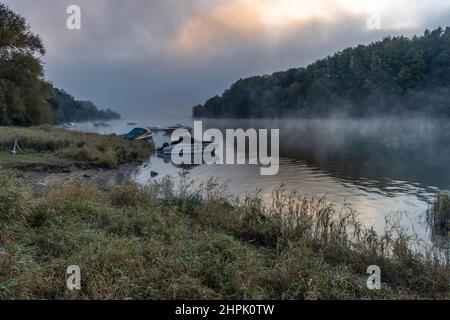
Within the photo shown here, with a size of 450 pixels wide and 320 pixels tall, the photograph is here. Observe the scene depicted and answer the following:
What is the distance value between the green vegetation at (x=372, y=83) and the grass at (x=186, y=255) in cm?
8105

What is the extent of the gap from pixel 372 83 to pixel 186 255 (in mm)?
103751

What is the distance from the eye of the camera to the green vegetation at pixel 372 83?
82.4 meters

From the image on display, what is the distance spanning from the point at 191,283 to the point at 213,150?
34.4m

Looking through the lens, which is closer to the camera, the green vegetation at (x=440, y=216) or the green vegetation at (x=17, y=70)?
the green vegetation at (x=440, y=216)

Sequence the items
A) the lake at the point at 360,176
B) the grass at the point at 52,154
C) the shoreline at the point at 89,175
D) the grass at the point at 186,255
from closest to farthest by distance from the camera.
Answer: the grass at the point at 186,255
the lake at the point at 360,176
the shoreline at the point at 89,175
the grass at the point at 52,154

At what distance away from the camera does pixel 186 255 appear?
662cm

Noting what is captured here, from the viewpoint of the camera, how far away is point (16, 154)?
22688 millimetres

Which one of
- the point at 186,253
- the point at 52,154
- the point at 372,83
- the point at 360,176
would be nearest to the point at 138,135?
the point at 52,154

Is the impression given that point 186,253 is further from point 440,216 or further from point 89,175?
point 89,175

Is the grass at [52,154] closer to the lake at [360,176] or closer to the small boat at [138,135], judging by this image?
the lake at [360,176]

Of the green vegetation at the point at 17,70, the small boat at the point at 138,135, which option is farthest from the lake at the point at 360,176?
the green vegetation at the point at 17,70

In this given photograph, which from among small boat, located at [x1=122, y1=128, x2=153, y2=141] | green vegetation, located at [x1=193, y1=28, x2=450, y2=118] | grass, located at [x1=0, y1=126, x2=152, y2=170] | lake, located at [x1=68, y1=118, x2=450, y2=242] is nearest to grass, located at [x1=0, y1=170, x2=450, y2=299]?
lake, located at [x1=68, y1=118, x2=450, y2=242]

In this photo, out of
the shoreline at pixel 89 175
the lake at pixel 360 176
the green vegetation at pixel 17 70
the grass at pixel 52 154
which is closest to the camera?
the lake at pixel 360 176

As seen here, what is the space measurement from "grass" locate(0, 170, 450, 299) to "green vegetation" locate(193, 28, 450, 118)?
81047mm
